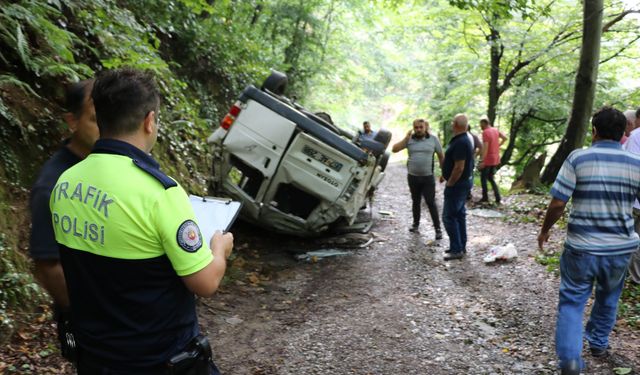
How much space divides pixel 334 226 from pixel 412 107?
16.3m

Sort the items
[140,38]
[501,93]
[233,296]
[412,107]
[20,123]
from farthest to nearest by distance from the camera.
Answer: [412,107]
[501,93]
[140,38]
[233,296]
[20,123]

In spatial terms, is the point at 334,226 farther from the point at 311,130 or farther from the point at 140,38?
the point at 140,38

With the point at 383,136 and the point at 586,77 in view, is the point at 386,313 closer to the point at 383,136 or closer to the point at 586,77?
the point at 383,136

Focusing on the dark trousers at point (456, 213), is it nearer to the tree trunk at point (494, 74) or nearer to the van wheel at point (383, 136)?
the van wheel at point (383, 136)

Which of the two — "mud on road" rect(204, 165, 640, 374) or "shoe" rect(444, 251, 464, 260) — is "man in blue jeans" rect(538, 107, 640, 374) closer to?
"mud on road" rect(204, 165, 640, 374)

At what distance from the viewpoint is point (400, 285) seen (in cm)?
636

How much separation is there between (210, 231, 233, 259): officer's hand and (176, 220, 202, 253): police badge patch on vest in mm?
227

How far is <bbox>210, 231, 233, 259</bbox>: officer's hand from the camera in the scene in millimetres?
1995

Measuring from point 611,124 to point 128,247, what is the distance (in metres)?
3.57

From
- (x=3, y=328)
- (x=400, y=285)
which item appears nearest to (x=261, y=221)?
(x=400, y=285)

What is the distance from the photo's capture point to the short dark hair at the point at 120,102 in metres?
1.79

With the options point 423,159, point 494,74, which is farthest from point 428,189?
point 494,74

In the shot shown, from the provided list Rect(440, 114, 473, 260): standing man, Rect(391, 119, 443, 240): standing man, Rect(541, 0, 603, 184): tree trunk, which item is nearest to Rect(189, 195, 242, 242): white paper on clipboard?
Rect(440, 114, 473, 260): standing man

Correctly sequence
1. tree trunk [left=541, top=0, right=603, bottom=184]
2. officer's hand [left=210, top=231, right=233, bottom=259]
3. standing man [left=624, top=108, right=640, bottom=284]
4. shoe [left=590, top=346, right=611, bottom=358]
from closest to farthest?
1. officer's hand [left=210, top=231, right=233, bottom=259]
2. shoe [left=590, top=346, right=611, bottom=358]
3. standing man [left=624, top=108, right=640, bottom=284]
4. tree trunk [left=541, top=0, right=603, bottom=184]
